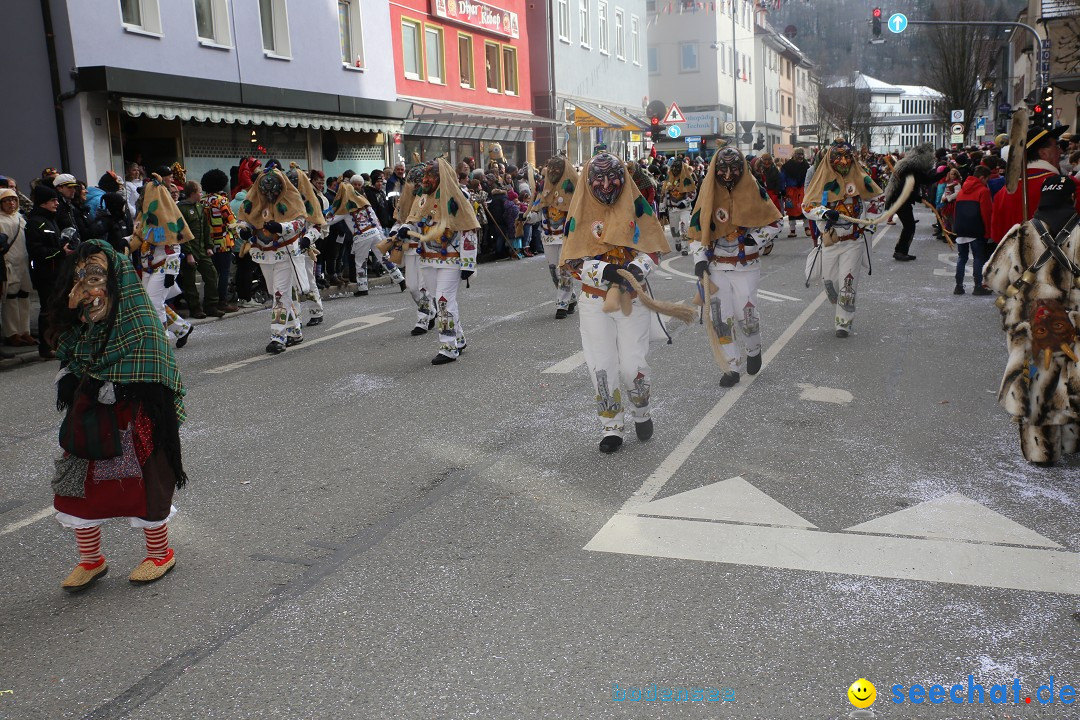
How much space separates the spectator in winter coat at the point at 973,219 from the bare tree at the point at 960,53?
144 ft

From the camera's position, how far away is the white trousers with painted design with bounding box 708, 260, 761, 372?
330 inches

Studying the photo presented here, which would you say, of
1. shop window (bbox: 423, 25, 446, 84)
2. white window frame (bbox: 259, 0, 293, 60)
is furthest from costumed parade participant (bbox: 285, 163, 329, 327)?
shop window (bbox: 423, 25, 446, 84)

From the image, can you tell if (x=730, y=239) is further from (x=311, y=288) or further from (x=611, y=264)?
(x=311, y=288)

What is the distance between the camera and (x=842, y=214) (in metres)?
10.1

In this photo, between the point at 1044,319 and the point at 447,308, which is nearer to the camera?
the point at 1044,319

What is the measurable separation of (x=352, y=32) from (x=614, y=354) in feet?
69.2

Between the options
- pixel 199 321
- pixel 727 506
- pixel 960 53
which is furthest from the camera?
pixel 960 53

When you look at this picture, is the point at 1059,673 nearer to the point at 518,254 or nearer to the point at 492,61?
the point at 518,254

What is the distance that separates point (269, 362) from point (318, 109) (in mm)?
14371

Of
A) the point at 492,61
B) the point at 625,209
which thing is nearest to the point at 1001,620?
the point at 625,209

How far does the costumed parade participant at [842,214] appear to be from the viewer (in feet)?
33.2

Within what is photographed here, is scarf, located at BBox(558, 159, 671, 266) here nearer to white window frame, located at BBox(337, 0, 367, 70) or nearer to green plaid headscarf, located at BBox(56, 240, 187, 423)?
green plaid headscarf, located at BBox(56, 240, 187, 423)

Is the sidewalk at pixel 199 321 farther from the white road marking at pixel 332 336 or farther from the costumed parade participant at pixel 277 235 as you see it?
the costumed parade participant at pixel 277 235

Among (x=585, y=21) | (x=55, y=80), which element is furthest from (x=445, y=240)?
(x=585, y=21)
